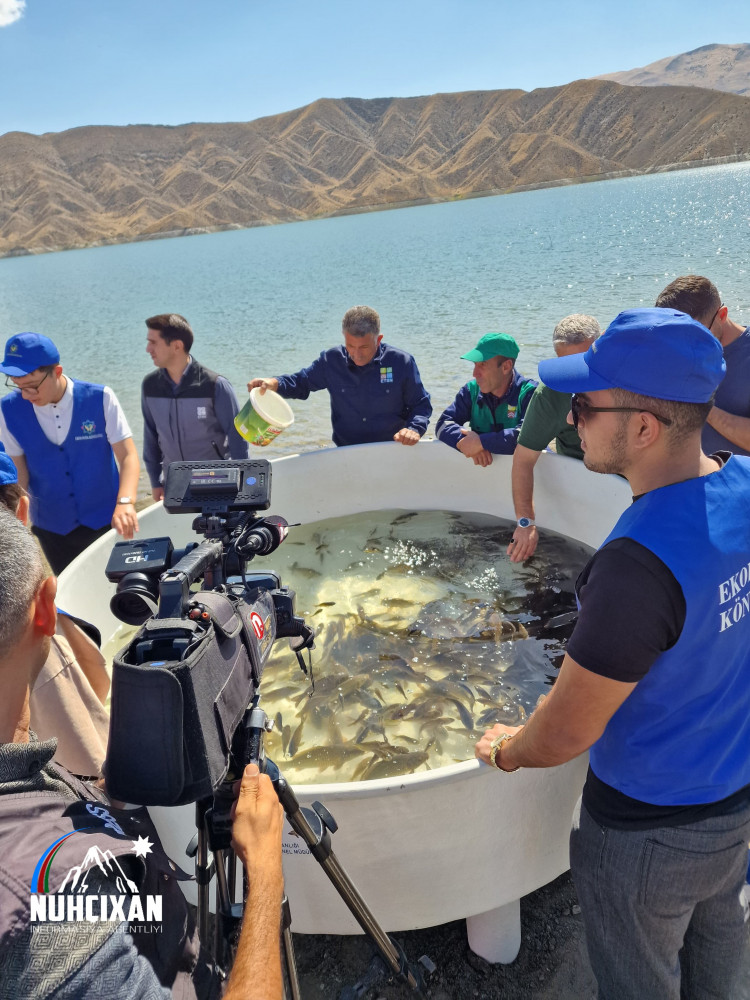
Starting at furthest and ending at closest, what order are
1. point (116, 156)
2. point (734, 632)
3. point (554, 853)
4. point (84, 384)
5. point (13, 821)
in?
point (116, 156), point (84, 384), point (554, 853), point (734, 632), point (13, 821)

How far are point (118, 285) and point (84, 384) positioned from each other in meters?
39.5

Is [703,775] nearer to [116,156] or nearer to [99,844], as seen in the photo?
[99,844]

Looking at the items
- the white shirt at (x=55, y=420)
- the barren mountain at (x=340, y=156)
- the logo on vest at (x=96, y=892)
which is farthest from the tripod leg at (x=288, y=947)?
the barren mountain at (x=340, y=156)

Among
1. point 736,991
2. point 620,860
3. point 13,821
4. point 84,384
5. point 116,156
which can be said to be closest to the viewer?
point 13,821

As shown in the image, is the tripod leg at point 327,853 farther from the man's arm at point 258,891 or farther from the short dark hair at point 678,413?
the short dark hair at point 678,413

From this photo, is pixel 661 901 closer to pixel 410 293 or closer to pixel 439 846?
pixel 439 846

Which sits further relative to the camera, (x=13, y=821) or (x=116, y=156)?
(x=116, y=156)

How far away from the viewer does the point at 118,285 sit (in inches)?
1529

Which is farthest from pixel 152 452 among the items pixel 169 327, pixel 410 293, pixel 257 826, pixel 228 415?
pixel 410 293

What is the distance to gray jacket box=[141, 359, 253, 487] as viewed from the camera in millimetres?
4621

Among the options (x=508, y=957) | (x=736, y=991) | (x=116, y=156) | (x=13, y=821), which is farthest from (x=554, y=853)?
(x=116, y=156)

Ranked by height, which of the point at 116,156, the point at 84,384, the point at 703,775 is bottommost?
the point at 703,775

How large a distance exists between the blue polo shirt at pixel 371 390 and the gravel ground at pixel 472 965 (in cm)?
326

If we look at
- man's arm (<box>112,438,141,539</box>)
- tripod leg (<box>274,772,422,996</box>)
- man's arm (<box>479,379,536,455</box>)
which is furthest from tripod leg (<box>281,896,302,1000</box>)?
man's arm (<box>479,379,536,455</box>)
